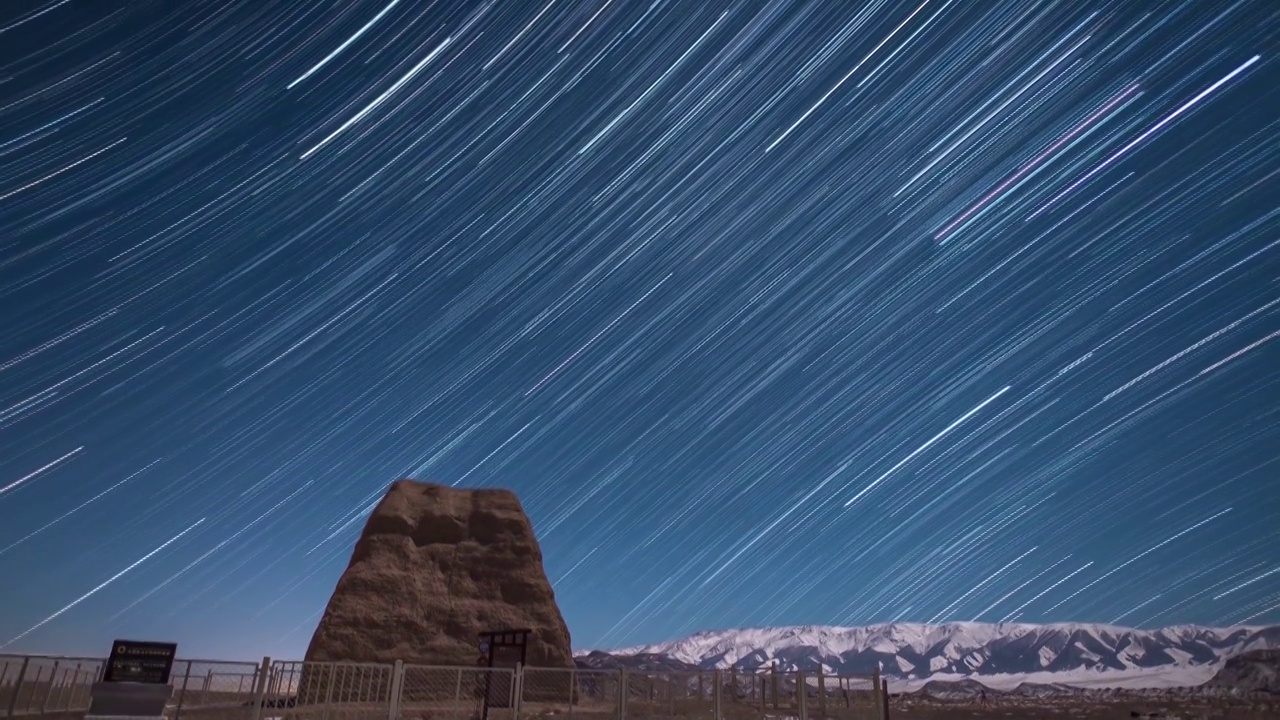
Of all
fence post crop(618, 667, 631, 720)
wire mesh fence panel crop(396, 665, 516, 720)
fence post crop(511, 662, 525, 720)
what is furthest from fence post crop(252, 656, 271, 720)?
fence post crop(618, 667, 631, 720)

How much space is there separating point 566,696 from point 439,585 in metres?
11.7

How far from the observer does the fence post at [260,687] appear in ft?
54.6

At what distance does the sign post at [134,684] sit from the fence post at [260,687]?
194cm

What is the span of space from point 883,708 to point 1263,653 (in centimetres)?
18937

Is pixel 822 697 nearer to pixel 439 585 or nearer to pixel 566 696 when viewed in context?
pixel 566 696

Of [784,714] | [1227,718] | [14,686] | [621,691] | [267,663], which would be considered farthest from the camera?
[1227,718]

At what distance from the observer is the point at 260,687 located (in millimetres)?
17156

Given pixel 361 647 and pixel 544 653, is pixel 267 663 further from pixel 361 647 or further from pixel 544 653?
pixel 544 653

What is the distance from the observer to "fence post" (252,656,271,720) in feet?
54.6

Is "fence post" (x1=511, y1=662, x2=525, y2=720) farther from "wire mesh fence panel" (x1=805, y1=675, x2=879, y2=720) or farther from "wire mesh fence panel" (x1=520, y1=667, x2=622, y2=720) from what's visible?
"wire mesh fence panel" (x1=805, y1=675, x2=879, y2=720)

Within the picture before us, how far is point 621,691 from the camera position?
21.3 m

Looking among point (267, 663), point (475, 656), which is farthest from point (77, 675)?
point (475, 656)

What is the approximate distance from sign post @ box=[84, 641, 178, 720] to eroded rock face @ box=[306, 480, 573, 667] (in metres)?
25.2

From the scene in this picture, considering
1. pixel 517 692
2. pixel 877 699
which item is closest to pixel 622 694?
pixel 517 692
